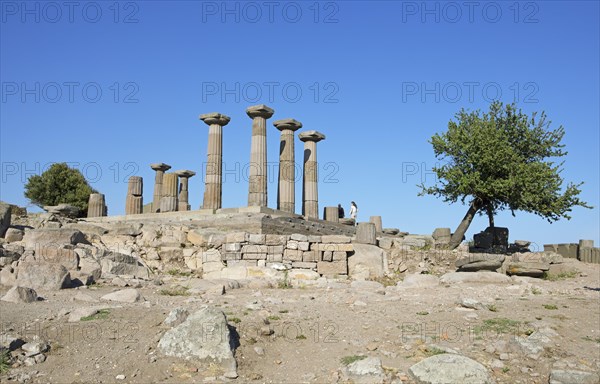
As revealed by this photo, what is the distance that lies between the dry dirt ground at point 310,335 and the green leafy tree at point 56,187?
30.5m

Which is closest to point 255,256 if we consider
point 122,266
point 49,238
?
point 122,266

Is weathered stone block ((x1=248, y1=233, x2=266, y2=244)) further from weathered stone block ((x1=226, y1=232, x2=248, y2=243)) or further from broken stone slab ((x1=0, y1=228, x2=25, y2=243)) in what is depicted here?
broken stone slab ((x1=0, y1=228, x2=25, y2=243))

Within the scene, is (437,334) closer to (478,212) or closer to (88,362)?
(88,362)

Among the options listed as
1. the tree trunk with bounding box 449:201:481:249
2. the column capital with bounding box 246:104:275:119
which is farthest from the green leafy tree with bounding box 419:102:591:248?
the column capital with bounding box 246:104:275:119

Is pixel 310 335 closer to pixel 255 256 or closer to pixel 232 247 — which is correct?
pixel 255 256

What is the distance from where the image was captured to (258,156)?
23.2m

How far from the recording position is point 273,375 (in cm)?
688

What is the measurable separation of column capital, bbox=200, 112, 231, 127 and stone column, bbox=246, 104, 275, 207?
1608 mm

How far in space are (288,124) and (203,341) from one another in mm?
17662

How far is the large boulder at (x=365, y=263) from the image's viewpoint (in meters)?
15.4

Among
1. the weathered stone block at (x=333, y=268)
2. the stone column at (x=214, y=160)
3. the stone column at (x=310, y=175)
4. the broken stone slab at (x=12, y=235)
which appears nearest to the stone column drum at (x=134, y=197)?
the stone column at (x=214, y=160)

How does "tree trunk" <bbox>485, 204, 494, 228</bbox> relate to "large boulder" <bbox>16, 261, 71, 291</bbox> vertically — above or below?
above

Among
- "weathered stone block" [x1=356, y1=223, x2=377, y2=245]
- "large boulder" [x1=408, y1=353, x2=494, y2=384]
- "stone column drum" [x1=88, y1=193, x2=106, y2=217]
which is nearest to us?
"large boulder" [x1=408, y1=353, x2=494, y2=384]

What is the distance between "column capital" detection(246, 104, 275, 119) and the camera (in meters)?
23.1
